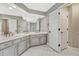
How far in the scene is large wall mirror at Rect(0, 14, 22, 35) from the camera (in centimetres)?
270

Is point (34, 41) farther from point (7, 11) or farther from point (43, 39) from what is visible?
point (7, 11)

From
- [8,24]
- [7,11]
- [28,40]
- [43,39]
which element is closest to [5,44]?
[8,24]

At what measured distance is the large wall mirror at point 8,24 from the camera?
270cm

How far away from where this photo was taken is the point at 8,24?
2902 mm

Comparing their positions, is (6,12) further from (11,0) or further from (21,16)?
(11,0)

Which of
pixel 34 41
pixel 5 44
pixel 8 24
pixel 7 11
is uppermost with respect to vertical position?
pixel 7 11

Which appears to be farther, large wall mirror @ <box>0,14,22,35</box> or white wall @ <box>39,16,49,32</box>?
white wall @ <box>39,16,49,32</box>

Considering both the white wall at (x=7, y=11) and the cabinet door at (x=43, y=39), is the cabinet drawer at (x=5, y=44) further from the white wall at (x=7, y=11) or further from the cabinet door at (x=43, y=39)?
the cabinet door at (x=43, y=39)

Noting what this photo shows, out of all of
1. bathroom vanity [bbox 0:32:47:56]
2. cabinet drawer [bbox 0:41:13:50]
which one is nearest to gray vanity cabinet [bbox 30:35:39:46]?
bathroom vanity [bbox 0:32:47:56]

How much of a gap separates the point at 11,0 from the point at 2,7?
2.67 ft

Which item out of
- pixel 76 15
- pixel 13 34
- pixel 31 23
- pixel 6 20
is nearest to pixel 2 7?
pixel 6 20

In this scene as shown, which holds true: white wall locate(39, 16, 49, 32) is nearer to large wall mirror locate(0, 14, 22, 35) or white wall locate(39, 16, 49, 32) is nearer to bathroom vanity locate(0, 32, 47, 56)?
bathroom vanity locate(0, 32, 47, 56)

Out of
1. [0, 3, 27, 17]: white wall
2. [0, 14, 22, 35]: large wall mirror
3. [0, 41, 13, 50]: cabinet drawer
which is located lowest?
[0, 41, 13, 50]: cabinet drawer

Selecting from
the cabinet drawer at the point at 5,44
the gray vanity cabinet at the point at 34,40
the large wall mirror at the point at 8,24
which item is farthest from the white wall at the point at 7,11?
the gray vanity cabinet at the point at 34,40
